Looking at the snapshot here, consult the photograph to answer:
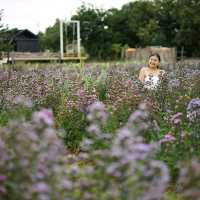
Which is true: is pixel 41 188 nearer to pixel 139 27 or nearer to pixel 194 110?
pixel 194 110

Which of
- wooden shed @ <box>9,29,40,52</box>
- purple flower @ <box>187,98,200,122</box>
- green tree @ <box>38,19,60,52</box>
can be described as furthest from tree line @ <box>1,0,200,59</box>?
purple flower @ <box>187,98,200,122</box>

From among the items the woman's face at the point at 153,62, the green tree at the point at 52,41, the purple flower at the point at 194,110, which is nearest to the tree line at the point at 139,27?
the green tree at the point at 52,41

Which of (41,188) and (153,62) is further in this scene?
(153,62)

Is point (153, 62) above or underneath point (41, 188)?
above

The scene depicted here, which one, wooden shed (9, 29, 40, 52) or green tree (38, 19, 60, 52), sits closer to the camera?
wooden shed (9, 29, 40, 52)

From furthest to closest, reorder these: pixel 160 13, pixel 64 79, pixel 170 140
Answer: pixel 160 13 < pixel 64 79 < pixel 170 140

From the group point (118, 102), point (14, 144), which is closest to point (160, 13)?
point (118, 102)

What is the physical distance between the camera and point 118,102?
6.86 meters

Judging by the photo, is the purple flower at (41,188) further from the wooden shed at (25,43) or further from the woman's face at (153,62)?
the wooden shed at (25,43)

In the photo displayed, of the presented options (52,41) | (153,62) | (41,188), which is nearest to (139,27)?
(52,41)

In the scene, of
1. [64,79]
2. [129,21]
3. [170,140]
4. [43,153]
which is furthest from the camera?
[129,21]

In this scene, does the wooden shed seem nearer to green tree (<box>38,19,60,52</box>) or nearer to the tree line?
the tree line

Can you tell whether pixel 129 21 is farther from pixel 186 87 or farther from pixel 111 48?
pixel 186 87

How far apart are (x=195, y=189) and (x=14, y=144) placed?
112 cm
